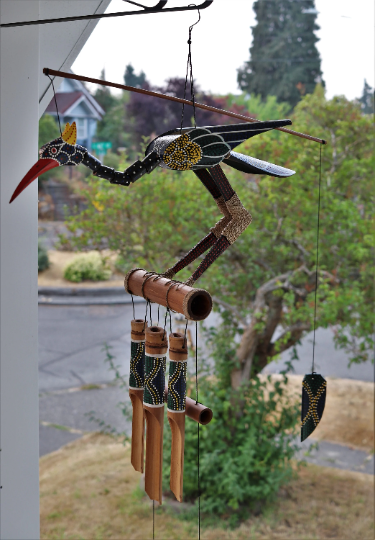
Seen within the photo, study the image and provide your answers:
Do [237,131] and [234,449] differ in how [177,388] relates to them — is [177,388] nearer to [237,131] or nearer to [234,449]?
[237,131]

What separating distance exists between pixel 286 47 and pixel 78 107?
2.82 meters

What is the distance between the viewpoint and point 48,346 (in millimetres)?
5355

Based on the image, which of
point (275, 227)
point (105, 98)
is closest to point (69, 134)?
point (275, 227)

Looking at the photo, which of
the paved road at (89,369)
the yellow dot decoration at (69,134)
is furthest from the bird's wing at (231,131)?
the paved road at (89,369)

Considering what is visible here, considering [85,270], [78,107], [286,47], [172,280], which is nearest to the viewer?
[172,280]

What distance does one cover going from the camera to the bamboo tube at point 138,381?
1161 millimetres

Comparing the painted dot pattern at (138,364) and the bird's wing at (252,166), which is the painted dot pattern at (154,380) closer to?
the painted dot pattern at (138,364)

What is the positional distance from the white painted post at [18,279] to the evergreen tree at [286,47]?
6237 millimetres

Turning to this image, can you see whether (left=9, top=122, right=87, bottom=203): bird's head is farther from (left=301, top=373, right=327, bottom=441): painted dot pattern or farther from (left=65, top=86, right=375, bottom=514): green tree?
(left=65, top=86, right=375, bottom=514): green tree

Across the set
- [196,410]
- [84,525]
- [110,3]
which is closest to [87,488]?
[84,525]

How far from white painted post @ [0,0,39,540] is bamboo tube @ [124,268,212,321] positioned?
0.74 feet

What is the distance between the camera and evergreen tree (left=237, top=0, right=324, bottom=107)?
6.98m

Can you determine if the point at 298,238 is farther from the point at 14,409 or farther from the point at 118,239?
the point at 14,409

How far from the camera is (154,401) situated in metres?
1.07
